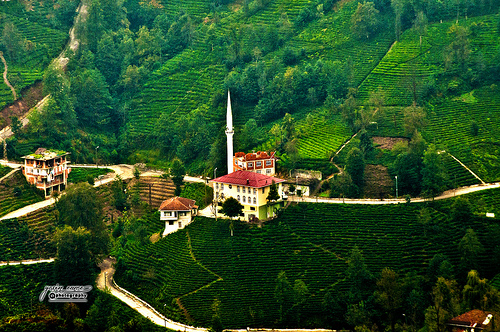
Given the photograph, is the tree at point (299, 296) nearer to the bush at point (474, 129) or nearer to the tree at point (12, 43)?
the bush at point (474, 129)

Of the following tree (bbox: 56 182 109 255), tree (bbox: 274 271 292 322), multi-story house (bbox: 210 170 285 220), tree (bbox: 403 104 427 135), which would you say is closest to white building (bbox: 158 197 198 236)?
multi-story house (bbox: 210 170 285 220)

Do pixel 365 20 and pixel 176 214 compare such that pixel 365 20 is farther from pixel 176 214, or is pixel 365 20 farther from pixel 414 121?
pixel 176 214

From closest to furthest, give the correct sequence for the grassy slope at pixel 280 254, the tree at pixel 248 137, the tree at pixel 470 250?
the tree at pixel 470 250 < the grassy slope at pixel 280 254 < the tree at pixel 248 137

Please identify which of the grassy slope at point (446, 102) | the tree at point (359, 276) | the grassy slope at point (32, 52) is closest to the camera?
the tree at point (359, 276)

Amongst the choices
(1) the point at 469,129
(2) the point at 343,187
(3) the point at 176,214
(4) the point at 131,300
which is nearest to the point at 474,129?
(1) the point at 469,129

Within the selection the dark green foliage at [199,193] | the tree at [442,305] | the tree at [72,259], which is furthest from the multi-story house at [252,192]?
the tree at [442,305]

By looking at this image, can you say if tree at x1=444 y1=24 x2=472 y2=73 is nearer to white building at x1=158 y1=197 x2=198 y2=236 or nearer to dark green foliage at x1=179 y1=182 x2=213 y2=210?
dark green foliage at x1=179 y1=182 x2=213 y2=210
